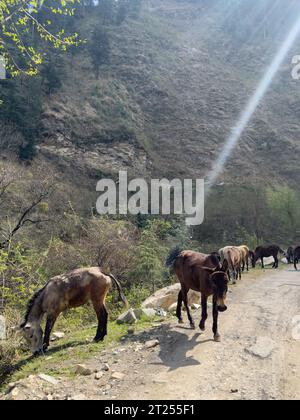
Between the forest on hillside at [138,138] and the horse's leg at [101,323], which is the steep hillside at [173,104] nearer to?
the forest on hillside at [138,138]

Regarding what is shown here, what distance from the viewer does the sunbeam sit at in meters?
49.5

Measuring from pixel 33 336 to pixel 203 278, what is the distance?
3.76m

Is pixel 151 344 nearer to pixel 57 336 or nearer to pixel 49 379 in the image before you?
pixel 49 379

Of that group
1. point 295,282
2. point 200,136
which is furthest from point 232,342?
point 200,136

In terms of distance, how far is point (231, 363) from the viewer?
20.3 feet

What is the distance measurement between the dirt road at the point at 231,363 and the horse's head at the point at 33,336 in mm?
2544

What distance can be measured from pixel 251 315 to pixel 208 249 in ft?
65.2

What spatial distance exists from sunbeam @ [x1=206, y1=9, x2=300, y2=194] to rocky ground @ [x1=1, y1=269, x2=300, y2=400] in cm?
3421

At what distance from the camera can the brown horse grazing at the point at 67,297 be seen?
7.73 metres

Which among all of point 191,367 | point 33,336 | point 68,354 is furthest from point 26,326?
point 191,367

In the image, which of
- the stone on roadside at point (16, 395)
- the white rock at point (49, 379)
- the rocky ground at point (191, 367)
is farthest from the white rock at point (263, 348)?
the stone on roadside at point (16, 395)

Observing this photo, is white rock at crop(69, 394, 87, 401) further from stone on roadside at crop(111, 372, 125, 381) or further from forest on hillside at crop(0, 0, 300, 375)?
forest on hillside at crop(0, 0, 300, 375)
